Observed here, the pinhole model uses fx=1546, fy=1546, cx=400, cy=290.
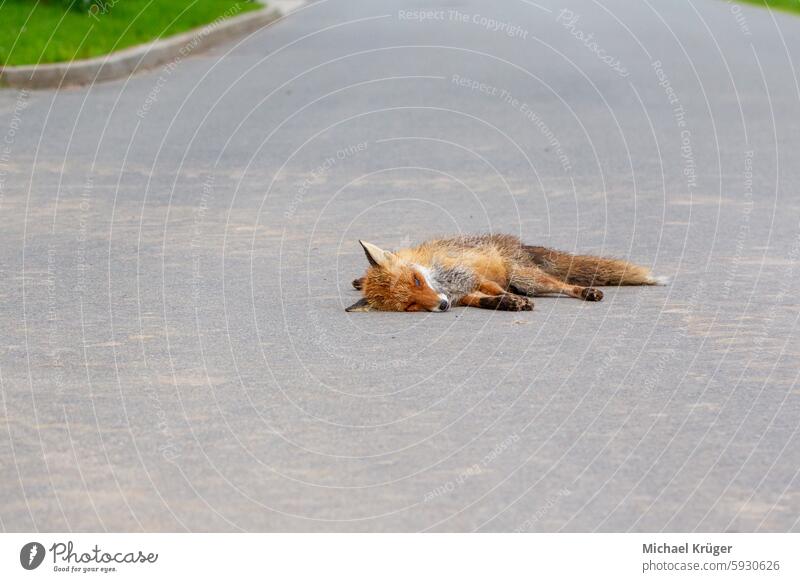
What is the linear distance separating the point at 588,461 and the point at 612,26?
19.2m

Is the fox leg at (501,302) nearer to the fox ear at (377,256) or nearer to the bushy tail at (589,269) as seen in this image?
the bushy tail at (589,269)

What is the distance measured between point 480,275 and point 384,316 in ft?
2.00

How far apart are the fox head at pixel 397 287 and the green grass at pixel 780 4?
781 inches

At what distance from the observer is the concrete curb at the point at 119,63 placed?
16.8 meters

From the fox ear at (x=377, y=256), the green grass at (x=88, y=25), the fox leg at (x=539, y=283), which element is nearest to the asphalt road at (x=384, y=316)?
the fox leg at (x=539, y=283)

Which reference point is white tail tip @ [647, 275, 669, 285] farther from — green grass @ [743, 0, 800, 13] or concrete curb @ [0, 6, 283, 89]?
green grass @ [743, 0, 800, 13]

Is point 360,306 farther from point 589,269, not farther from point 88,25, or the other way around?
point 88,25

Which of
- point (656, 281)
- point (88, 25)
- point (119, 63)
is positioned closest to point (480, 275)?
point (656, 281)

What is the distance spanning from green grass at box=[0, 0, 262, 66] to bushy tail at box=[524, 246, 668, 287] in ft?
33.0

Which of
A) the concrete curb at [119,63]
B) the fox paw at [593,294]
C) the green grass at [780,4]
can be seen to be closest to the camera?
the fox paw at [593,294]

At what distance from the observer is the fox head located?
26.9ft

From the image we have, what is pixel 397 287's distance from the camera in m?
8.23

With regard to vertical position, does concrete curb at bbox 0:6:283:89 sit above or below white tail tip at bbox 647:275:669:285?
above

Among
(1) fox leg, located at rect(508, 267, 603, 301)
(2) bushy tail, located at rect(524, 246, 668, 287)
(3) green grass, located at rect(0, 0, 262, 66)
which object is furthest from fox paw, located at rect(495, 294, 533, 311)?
(3) green grass, located at rect(0, 0, 262, 66)
